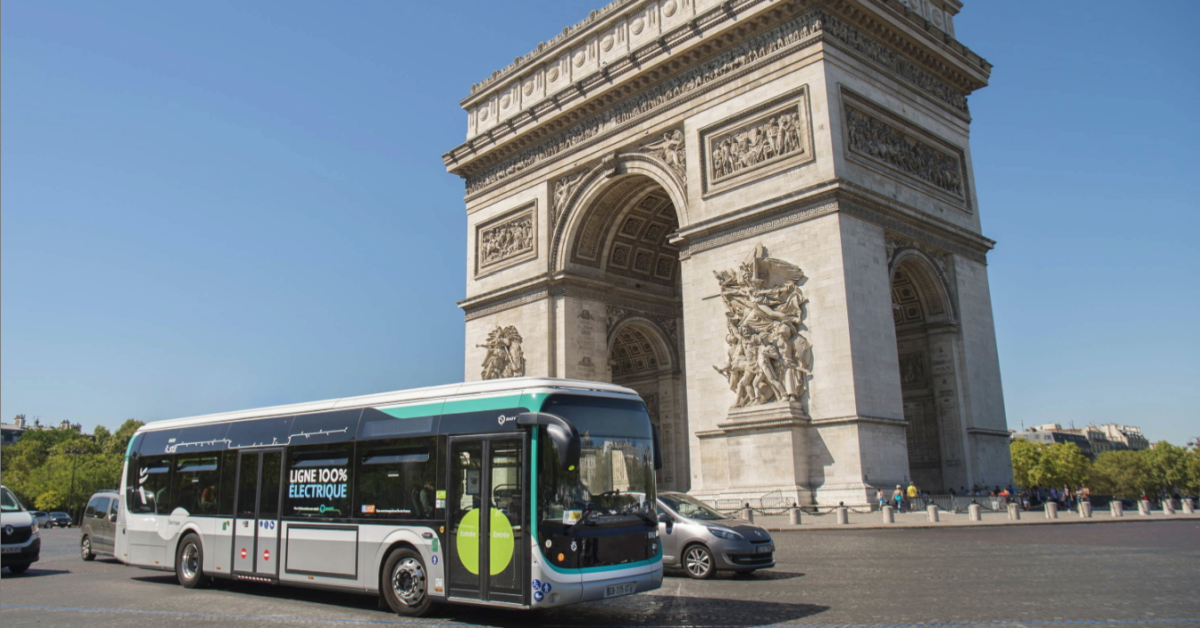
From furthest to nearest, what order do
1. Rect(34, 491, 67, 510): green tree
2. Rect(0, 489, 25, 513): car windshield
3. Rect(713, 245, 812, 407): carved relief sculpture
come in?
1. Rect(34, 491, 67, 510): green tree
2. Rect(713, 245, 812, 407): carved relief sculpture
3. Rect(0, 489, 25, 513): car windshield

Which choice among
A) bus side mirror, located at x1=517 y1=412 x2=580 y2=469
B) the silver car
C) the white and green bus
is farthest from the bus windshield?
the silver car

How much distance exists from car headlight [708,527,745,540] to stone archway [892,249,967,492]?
44.9ft

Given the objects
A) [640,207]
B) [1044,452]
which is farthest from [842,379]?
[1044,452]

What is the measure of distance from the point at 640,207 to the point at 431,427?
20.8 metres

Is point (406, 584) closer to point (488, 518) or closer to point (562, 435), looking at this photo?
point (488, 518)

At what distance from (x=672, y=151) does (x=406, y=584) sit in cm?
1867

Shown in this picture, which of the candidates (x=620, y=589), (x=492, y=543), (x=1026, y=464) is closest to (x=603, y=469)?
(x=620, y=589)

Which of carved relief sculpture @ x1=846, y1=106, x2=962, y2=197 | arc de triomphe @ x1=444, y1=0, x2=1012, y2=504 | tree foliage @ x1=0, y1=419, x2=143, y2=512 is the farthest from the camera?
tree foliage @ x1=0, y1=419, x2=143, y2=512

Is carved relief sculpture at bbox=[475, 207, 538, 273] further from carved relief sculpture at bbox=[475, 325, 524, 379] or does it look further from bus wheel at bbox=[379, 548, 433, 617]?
bus wheel at bbox=[379, 548, 433, 617]

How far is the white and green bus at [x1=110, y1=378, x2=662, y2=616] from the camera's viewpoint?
26.3ft

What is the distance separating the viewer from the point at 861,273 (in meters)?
21.1

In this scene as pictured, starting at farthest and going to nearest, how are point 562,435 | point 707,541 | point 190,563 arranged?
1. point 190,563
2. point 707,541
3. point 562,435

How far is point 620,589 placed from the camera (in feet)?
26.8

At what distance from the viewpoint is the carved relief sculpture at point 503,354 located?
29.0 metres
